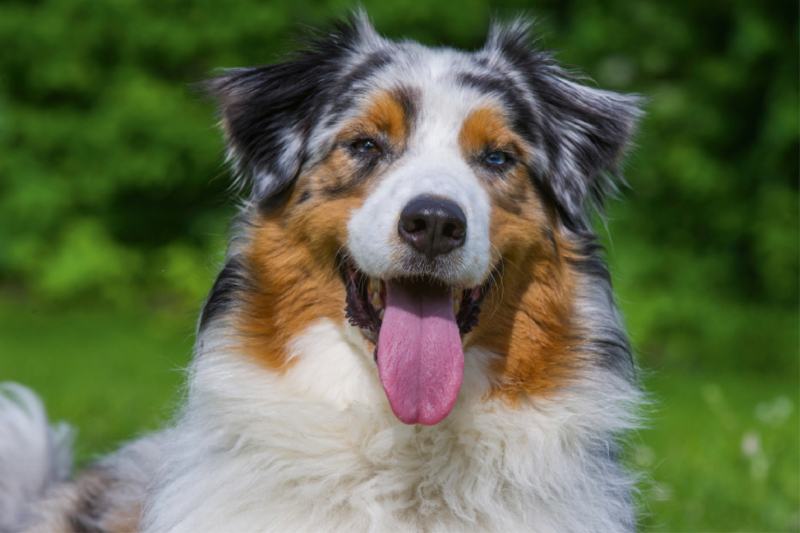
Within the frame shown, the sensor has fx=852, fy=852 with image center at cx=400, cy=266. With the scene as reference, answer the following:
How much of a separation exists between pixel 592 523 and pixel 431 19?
1042 centimetres

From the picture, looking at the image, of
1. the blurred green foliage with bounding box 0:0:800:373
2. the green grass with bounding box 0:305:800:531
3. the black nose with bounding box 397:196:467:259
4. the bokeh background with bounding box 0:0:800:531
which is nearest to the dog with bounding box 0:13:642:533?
the black nose with bounding box 397:196:467:259

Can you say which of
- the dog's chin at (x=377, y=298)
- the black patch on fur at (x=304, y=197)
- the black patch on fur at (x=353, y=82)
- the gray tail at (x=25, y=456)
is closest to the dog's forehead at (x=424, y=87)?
the black patch on fur at (x=353, y=82)

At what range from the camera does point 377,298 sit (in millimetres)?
3393

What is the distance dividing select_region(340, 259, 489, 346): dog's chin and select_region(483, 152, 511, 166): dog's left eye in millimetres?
523

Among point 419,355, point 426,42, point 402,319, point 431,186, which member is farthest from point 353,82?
point 426,42

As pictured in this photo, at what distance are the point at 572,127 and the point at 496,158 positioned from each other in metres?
0.49

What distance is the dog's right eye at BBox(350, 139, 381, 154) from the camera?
353 cm

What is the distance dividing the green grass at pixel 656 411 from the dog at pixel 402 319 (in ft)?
1.53

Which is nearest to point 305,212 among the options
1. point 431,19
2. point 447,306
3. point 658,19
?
point 447,306

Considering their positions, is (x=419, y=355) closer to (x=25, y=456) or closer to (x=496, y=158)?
(x=496, y=158)

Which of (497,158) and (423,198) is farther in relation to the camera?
(497,158)

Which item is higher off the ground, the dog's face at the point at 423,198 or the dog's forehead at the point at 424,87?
the dog's forehead at the point at 424,87

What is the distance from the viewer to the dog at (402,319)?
3.15m

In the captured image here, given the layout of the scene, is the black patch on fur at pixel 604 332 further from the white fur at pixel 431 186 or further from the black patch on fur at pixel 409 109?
the black patch on fur at pixel 409 109
